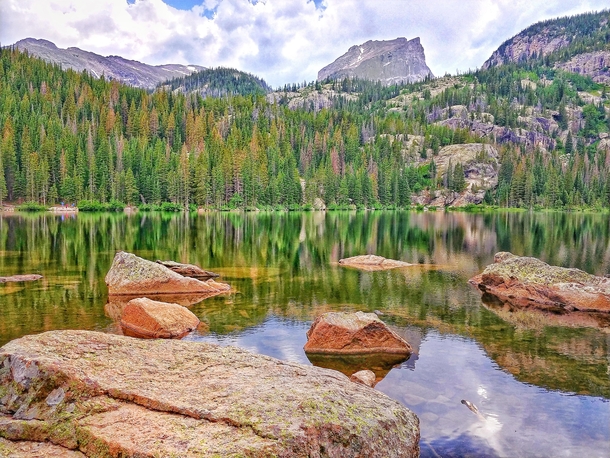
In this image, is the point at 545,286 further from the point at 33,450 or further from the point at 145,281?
the point at 33,450

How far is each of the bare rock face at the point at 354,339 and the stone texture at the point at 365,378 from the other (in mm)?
2415

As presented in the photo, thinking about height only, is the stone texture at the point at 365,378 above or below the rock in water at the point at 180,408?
below

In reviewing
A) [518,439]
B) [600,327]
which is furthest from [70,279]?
[600,327]

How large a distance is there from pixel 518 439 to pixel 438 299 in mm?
13928

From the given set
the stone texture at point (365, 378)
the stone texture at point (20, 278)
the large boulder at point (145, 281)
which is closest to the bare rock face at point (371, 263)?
the large boulder at point (145, 281)

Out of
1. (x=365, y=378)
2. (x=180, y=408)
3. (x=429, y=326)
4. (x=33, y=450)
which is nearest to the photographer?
(x=33, y=450)

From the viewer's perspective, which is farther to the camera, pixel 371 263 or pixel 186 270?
pixel 371 263

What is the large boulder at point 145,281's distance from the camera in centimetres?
2327

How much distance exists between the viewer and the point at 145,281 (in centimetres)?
2350

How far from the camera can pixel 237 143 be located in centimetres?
18062

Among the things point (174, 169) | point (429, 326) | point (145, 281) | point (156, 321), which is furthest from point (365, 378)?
point (174, 169)

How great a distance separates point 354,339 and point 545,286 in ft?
45.0

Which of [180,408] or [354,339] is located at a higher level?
[180,408]

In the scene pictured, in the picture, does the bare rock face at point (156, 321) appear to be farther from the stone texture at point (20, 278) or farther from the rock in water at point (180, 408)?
the stone texture at point (20, 278)
